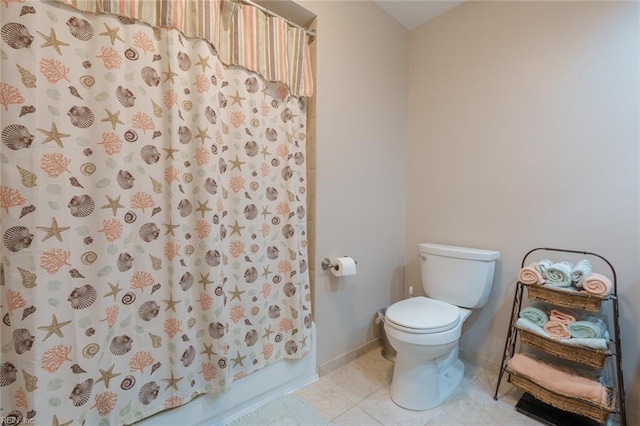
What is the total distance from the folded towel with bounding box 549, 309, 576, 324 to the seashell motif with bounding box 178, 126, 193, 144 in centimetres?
191

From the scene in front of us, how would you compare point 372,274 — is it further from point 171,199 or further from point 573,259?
point 171,199

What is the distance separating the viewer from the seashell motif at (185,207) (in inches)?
46.0

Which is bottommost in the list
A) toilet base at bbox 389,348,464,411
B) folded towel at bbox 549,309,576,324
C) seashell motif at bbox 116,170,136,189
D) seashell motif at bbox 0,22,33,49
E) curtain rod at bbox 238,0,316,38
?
toilet base at bbox 389,348,464,411

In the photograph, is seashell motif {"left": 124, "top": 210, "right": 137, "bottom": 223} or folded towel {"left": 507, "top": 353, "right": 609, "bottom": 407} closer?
seashell motif {"left": 124, "top": 210, "right": 137, "bottom": 223}

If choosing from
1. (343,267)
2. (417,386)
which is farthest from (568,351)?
(343,267)

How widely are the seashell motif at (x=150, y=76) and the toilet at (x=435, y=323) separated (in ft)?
5.03

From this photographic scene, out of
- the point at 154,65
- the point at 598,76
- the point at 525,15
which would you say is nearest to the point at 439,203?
the point at 598,76

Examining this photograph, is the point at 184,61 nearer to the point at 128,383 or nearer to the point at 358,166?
the point at 358,166

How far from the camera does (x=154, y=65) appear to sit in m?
1.11

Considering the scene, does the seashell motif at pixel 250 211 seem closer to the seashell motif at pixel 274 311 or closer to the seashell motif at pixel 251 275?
the seashell motif at pixel 251 275

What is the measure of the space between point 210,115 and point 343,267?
1.05 meters

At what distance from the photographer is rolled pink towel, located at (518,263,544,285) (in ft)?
4.48

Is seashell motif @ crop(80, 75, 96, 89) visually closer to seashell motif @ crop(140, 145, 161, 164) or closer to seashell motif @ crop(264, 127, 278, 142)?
seashell motif @ crop(140, 145, 161, 164)

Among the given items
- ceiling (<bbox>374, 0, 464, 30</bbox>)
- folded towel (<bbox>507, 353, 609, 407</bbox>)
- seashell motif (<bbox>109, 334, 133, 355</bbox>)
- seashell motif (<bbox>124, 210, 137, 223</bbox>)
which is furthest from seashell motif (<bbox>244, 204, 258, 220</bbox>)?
ceiling (<bbox>374, 0, 464, 30</bbox>)
